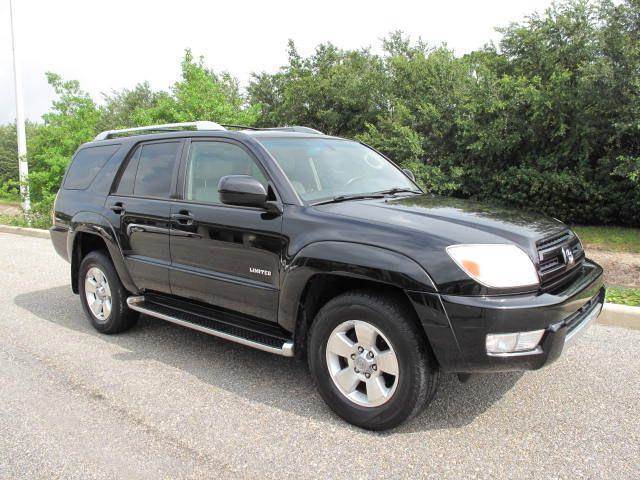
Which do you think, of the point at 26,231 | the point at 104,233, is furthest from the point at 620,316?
the point at 26,231

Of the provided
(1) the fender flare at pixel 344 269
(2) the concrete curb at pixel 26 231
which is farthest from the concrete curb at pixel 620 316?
(2) the concrete curb at pixel 26 231

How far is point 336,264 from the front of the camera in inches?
125

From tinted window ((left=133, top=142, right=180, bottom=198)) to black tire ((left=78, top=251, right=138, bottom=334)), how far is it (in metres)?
0.81

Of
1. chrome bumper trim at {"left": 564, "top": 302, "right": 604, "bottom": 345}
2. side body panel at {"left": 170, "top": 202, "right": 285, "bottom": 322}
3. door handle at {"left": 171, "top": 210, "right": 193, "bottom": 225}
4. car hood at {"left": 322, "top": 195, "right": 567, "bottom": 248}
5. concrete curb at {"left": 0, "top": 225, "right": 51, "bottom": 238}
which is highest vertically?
car hood at {"left": 322, "top": 195, "right": 567, "bottom": 248}

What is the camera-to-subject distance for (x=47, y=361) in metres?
4.44

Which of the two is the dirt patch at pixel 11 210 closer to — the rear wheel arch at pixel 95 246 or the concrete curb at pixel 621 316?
the rear wheel arch at pixel 95 246

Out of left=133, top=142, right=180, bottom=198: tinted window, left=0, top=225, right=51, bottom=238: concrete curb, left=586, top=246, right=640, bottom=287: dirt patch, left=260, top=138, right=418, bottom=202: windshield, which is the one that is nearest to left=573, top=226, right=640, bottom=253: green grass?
left=586, top=246, right=640, bottom=287: dirt patch

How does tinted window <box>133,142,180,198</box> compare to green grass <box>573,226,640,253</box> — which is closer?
tinted window <box>133,142,180,198</box>

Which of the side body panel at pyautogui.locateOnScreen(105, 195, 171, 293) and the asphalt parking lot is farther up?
the side body panel at pyautogui.locateOnScreen(105, 195, 171, 293)

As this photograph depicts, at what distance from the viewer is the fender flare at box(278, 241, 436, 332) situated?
2.93 meters

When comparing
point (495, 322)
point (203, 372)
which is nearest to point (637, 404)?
point (495, 322)

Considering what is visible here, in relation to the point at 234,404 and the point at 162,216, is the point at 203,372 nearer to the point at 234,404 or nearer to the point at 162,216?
the point at 234,404

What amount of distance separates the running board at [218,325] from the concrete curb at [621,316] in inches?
130

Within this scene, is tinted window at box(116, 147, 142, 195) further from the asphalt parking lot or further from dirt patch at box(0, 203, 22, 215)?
dirt patch at box(0, 203, 22, 215)
